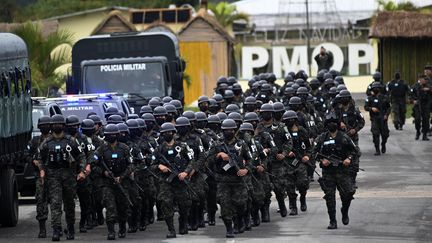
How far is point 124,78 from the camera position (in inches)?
1351

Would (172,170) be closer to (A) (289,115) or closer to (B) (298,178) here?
(B) (298,178)

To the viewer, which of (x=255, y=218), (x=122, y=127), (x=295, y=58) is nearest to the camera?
(x=122, y=127)

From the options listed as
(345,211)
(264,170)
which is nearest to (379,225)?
(345,211)

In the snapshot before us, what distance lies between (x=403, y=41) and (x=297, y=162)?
94.3ft

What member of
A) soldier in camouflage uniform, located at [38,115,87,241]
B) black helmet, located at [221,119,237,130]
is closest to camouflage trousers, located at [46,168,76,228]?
soldier in camouflage uniform, located at [38,115,87,241]

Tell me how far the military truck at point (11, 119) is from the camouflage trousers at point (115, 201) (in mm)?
1968

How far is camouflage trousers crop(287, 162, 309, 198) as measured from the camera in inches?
939

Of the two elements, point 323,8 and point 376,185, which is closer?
point 376,185

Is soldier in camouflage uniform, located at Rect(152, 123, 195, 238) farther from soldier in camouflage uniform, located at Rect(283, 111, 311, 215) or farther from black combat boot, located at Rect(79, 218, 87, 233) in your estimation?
soldier in camouflage uniform, located at Rect(283, 111, 311, 215)

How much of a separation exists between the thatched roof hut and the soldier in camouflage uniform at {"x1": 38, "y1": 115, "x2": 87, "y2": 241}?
30442mm

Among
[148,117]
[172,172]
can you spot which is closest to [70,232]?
[172,172]

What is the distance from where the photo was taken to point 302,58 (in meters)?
Result: 68.4

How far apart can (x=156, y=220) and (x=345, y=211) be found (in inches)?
153

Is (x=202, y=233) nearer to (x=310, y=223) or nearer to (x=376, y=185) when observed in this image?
(x=310, y=223)
